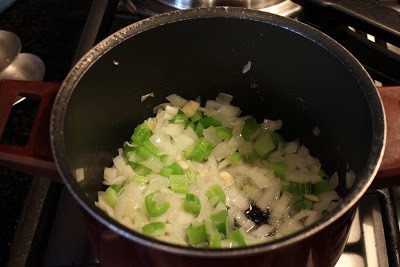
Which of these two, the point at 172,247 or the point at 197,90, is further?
the point at 197,90

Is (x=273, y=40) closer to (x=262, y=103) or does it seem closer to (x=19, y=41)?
(x=262, y=103)

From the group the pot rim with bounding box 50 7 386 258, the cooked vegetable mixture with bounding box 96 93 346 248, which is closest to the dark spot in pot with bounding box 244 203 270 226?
the cooked vegetable mixture with bounding box 96 93 346 248

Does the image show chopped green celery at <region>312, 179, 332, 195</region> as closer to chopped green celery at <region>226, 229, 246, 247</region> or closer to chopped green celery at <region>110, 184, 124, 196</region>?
chopped green celery at <region>226, 229, 246, 247</region>

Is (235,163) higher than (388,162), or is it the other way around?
(388,162)

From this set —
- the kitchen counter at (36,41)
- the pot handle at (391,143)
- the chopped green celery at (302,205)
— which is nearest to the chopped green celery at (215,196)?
the chopped green celery at (302,205)

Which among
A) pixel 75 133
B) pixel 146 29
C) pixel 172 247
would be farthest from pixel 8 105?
pixel 172 247

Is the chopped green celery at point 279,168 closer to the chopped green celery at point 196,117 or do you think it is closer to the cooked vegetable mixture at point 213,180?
the cooked vegetable mixture at point 213,180
